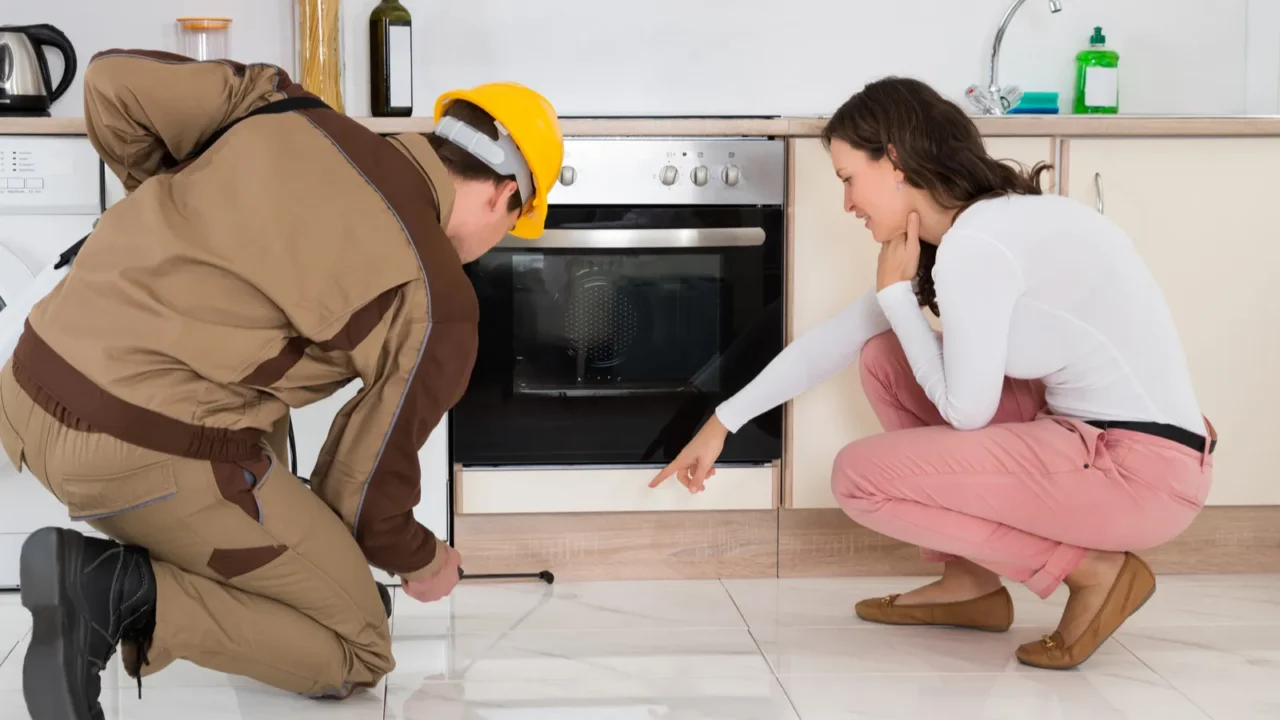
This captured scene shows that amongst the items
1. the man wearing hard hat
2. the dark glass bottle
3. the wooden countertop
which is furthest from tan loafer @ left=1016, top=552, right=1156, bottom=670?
the dark glass bottle

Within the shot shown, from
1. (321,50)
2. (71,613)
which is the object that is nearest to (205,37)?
(321,50)

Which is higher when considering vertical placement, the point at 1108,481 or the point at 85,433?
the point at 85,433

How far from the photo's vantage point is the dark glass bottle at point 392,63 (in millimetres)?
2729

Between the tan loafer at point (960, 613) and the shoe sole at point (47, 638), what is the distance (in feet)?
4.30

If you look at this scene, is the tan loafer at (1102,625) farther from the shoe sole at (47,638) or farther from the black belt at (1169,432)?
the shoe sole at (47,638)

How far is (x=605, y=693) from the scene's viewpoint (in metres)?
1.87

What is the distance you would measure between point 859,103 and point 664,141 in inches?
17.5

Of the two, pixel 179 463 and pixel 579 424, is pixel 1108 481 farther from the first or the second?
pixel 179 463

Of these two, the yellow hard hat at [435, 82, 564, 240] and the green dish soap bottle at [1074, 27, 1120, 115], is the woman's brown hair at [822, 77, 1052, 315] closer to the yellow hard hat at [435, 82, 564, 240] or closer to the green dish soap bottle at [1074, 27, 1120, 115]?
the yellow hard hat at [435, 82, 564, 240]

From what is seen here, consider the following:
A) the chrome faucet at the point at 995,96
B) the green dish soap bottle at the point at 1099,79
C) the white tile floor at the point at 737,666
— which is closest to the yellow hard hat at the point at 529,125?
the white tile floor at the point at 737,666

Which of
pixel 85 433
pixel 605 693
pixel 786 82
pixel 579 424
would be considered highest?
pixel 786 82

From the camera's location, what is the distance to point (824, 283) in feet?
7.98

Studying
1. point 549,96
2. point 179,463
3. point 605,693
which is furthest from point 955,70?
point 179,463

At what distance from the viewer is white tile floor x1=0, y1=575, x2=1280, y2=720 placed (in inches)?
70.9
